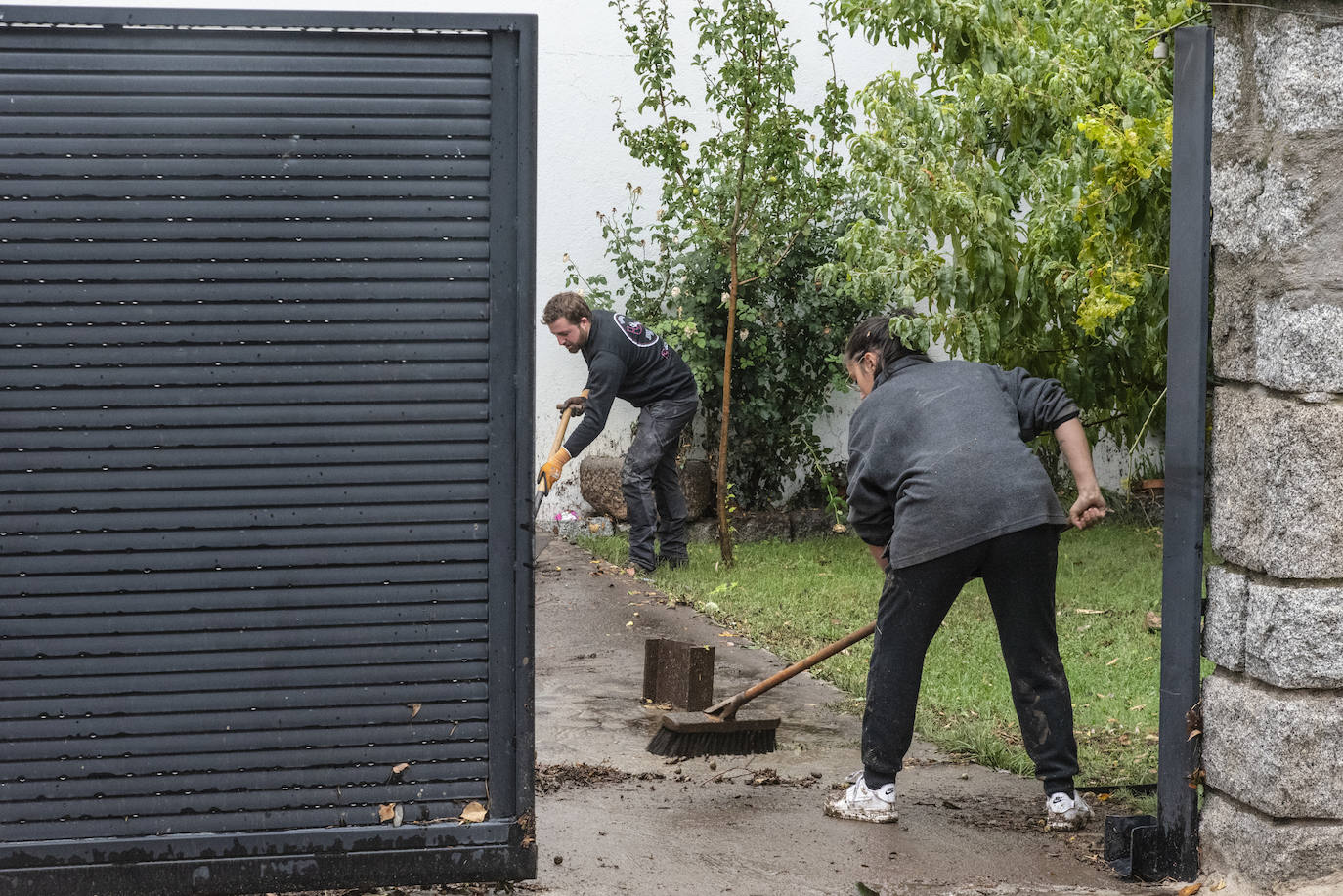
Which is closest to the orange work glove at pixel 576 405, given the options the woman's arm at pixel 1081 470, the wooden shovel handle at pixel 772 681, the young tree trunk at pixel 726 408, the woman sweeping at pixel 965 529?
the young tree trunk at pixel 726 408

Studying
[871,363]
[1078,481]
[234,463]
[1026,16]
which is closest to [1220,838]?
[1078,481]

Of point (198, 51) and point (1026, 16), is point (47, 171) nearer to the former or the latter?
point (198, 51)

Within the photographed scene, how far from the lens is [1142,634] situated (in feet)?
23.7

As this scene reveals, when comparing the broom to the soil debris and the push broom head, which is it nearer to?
the push broom head

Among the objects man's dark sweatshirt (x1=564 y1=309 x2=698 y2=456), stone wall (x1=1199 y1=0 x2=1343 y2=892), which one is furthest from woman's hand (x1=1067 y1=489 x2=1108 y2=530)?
man's dark sweatshirt (x1=564 y1=309 x2=698 y2=456)

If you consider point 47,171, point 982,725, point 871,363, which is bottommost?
point 982,725

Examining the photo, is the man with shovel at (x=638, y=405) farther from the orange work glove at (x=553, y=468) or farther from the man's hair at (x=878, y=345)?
the man's hair at (x=878, y=345)

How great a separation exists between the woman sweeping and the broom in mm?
789

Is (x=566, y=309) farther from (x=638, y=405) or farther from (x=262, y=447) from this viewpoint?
(x=262, y=447)

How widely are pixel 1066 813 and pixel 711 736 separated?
4.75 ft

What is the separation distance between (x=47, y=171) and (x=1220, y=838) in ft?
11.6

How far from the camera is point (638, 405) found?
9281 mm

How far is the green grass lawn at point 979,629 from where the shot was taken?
17.6 feet

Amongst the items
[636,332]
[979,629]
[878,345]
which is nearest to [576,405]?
[636,332]
